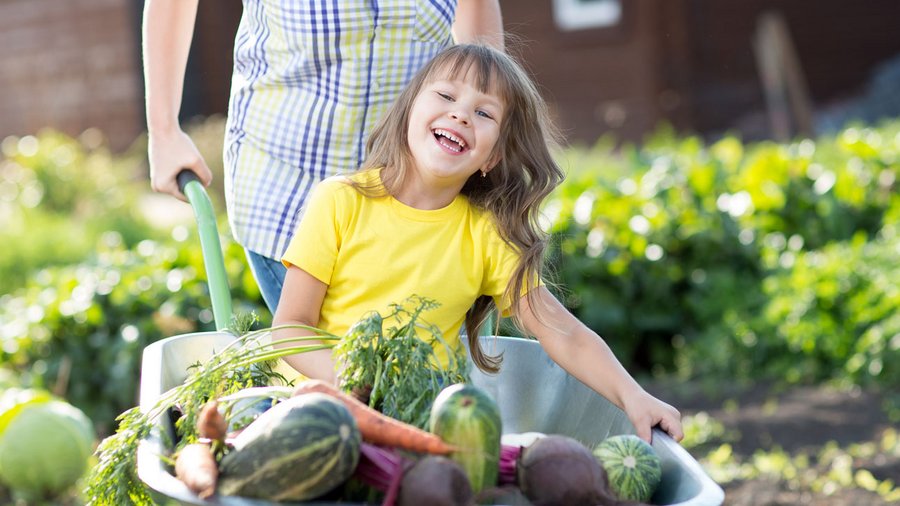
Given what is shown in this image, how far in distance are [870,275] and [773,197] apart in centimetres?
83

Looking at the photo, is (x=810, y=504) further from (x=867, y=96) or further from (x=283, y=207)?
(x=867, y=96)

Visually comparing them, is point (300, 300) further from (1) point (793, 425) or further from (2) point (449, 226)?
(1) point (793, 425)

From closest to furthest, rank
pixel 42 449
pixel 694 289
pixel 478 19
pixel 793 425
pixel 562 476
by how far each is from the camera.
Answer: pixel 562 476
pixel 478 19
pixel 42 449
pixel 793 425
pixel 694 289

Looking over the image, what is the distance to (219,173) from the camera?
872cm

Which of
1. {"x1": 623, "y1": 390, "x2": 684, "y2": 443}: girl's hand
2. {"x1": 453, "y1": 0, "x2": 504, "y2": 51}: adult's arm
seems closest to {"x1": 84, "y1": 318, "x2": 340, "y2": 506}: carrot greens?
{"x1": 623, "y1": 390, "x2": 684, "y2": 443}: girl's hand

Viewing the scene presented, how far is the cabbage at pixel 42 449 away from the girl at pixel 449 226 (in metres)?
1.70

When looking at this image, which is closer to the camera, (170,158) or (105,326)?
(170,158)

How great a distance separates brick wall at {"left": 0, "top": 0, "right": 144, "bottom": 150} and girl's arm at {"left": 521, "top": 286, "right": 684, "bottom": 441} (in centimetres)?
1124

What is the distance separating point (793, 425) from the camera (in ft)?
14.5

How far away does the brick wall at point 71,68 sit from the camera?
42.3 ft

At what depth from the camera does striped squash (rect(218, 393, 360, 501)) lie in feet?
4.65

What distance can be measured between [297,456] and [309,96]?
1.30m

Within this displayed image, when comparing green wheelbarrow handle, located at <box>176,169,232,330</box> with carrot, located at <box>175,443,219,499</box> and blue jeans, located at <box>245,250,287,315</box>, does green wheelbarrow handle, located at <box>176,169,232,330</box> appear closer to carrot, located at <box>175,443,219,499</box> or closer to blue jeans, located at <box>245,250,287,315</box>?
blue jeans, located at <box>245,250,287,315</box>

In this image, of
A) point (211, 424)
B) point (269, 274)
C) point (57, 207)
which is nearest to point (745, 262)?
point (269, 274)
